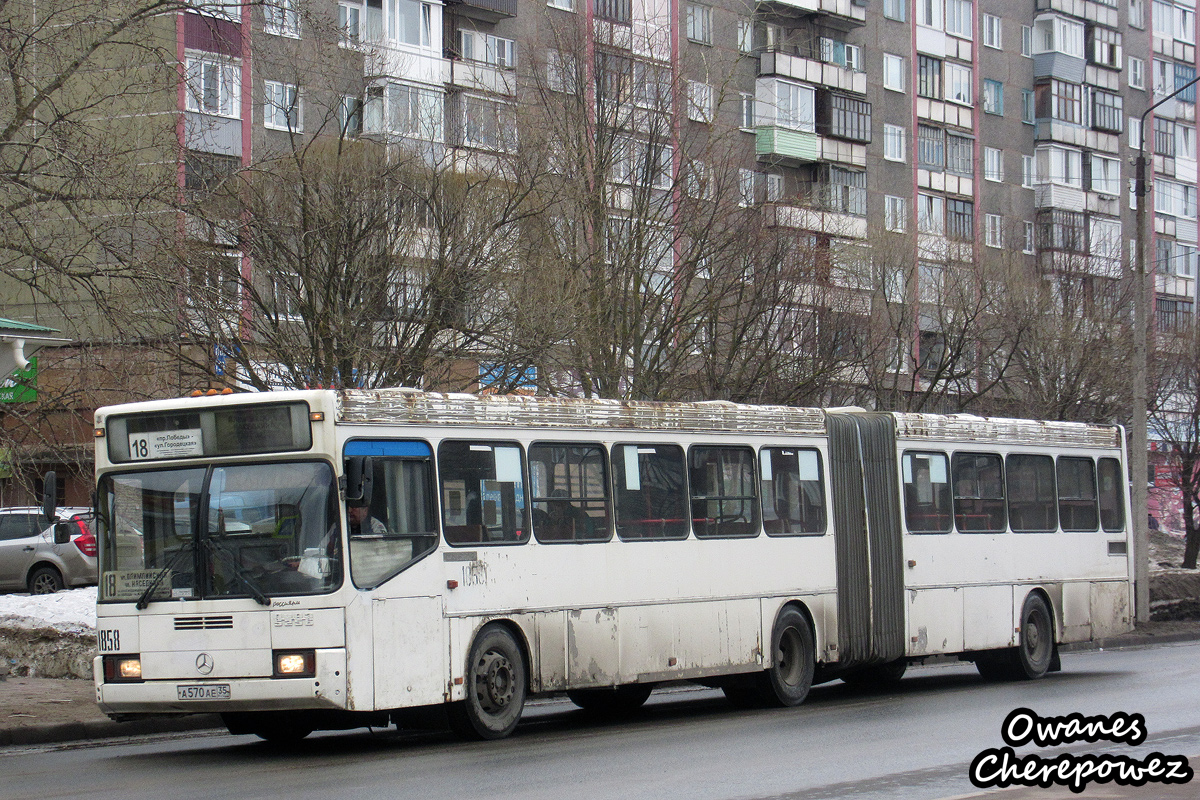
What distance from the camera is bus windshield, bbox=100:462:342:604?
11.9 metres

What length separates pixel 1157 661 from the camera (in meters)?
21.8

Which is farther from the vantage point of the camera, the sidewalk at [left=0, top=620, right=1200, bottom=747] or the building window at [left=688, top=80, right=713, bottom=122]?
the building window at [left=688, top=80, right=713, bottom=122]

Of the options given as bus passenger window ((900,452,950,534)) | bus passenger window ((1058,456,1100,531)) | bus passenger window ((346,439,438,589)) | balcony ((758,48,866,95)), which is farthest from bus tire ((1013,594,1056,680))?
balcony ((758,48,866,95))

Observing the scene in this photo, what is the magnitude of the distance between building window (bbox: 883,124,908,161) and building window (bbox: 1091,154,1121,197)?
487 inches

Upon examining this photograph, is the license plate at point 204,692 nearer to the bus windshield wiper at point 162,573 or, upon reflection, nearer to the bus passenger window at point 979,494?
the bus windshield wiper at point 162,573

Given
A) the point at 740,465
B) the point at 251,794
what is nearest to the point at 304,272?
the point at 740,465

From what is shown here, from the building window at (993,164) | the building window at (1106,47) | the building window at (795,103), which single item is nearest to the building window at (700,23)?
the building window at (795,103)

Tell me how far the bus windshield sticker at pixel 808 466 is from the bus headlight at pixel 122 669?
7488mm

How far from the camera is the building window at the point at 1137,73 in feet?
236

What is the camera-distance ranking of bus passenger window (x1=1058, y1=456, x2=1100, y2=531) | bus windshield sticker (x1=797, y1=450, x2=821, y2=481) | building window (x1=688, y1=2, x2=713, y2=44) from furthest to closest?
building window (x1=688, y1=2, x2=713, y2=44) < bus passenger window (x1=1058, y1=456, x2=1100, y2=531) < bus windshield sticker (x1=797, y1=450, x2=821, y2=481)

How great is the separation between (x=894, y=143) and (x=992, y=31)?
9.23 m

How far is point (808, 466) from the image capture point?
1703 centimetres

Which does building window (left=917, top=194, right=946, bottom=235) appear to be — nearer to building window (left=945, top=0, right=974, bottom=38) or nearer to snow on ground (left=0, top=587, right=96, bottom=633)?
building window (left=945, top=0, right=974, bottom=38)

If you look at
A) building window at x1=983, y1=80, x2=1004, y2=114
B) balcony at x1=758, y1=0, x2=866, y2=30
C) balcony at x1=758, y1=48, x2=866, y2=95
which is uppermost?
balcony at x1=758, y1=0, x2=866, y2=30
